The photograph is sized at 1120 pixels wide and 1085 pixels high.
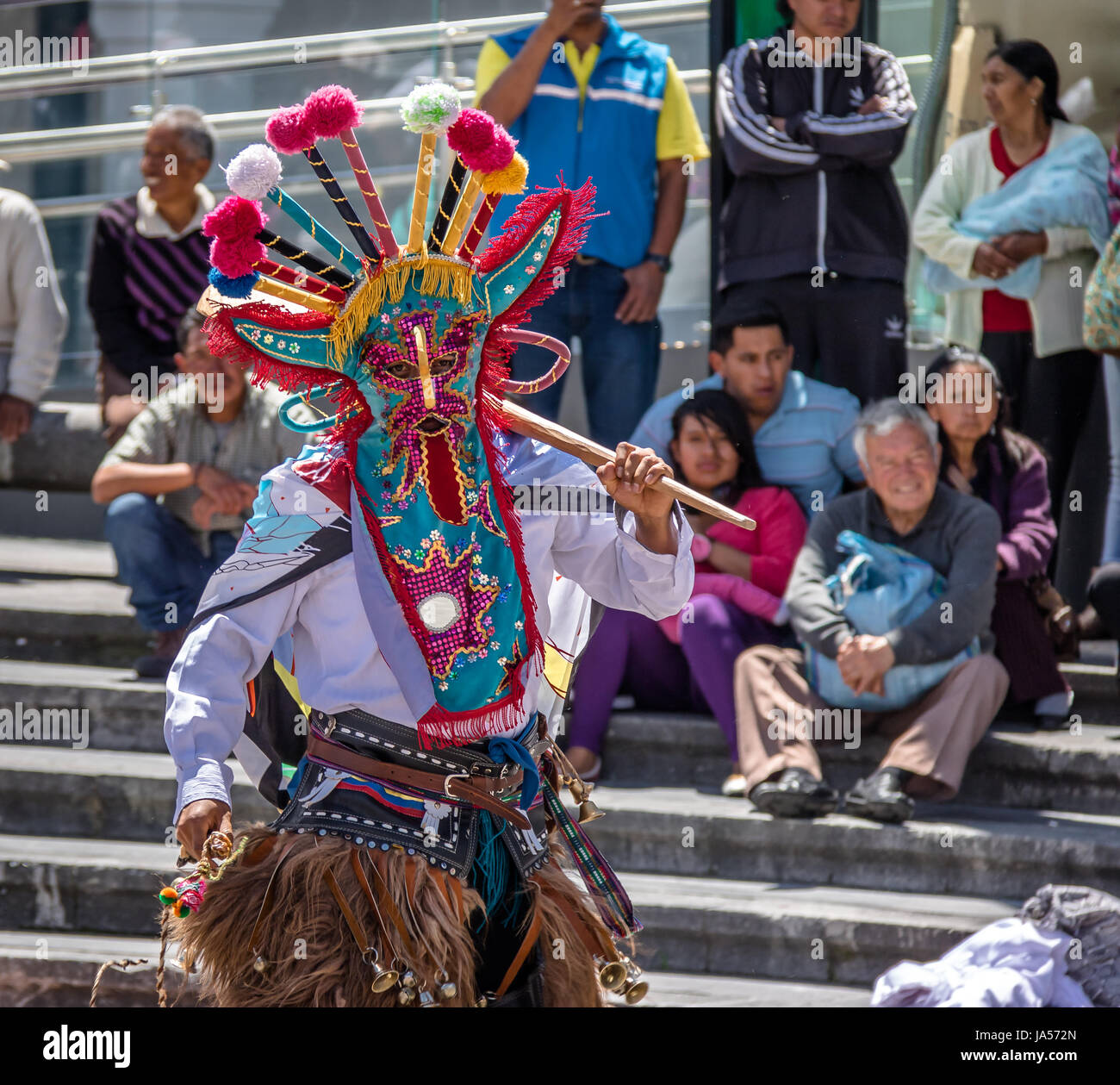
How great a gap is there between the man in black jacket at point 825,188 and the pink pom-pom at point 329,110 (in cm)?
284

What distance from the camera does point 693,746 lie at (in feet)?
17.6

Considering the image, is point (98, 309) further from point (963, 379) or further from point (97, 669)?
point (963, 379)

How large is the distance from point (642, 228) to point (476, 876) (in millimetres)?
3452

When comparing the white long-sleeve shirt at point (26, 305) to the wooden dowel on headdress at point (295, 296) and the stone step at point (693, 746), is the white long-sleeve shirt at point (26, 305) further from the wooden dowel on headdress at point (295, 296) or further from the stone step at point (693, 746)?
the wooden dowel on headdress at point (295, 296)

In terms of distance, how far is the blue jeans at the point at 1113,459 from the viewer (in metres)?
5.45

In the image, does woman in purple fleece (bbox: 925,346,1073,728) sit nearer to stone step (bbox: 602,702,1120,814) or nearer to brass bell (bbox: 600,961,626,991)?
stone step (bbox: 602,702,1120,814)

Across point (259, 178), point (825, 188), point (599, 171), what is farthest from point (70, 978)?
point (825, 188)

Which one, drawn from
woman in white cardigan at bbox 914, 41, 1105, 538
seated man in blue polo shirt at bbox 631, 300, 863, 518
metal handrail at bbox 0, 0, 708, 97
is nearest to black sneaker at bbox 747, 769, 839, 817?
seated man in blue polo shirt at bbox 631, 300, 863, 518

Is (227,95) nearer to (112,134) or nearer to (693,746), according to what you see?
(112,134)

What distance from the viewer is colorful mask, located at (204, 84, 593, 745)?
2855mm

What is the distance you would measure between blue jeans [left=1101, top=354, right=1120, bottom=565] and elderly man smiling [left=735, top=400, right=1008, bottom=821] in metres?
Result: 0.60

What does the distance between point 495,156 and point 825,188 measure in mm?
2886

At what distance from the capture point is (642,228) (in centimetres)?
585
